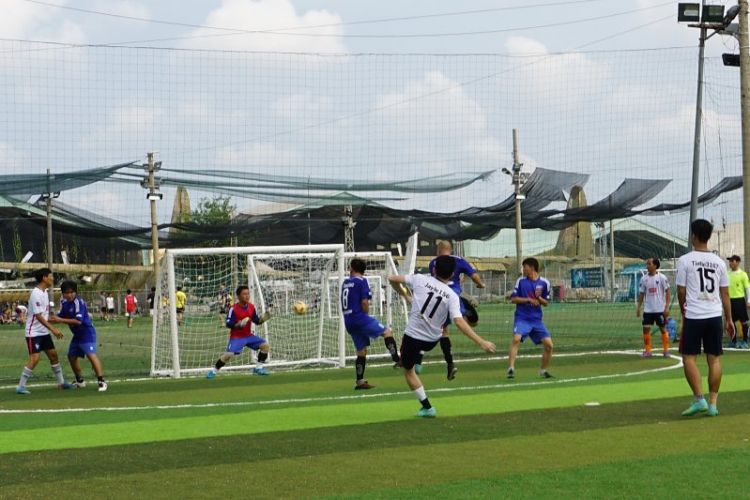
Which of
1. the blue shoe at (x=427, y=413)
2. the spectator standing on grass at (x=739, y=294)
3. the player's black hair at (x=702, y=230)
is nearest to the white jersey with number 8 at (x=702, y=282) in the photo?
the player's black hair at (x=702, y=230)

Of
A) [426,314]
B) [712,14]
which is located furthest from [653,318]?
[426,314]

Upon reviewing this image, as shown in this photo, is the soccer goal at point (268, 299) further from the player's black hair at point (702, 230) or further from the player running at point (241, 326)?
the player's black hair at point (702, 230)

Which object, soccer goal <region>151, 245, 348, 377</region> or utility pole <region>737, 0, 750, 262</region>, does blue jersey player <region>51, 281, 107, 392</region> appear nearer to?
soccer goal <region>151, 245, 348, 377</region>

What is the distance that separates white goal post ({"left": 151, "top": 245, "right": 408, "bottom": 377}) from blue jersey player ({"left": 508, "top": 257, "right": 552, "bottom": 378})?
5.12 m

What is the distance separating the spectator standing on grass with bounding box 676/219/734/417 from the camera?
1094cm

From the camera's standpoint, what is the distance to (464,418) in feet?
36.9

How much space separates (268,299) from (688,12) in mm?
11806

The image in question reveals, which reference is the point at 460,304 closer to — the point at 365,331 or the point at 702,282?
the point at 365,331

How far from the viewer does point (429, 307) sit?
36.1 ft

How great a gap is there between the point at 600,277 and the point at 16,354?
46.9 metres

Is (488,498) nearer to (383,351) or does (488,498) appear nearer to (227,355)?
(227,355)

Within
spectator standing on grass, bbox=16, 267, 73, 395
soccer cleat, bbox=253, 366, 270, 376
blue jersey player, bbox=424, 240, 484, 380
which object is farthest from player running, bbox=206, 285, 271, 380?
blue jersey player, bbox=424, 240, 484, 380

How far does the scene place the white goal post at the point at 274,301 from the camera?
65.8 feet

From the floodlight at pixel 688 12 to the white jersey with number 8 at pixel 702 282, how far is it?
14933 millimetres
